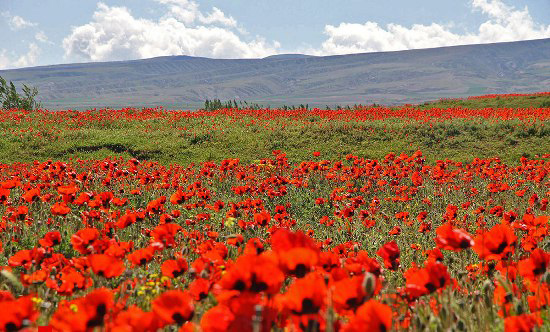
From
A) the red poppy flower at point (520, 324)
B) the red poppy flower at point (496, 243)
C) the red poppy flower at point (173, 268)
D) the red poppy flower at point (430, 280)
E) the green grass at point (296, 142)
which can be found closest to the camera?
the red poppy flower at point (520, 324)

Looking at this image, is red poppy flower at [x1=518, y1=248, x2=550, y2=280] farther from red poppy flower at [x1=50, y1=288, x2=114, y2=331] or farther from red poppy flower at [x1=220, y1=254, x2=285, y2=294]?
red poppy flower at [x1=50, y1=288, x2=114, y2=331]

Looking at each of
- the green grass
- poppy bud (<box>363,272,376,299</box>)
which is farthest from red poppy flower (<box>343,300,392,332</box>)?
the green grass

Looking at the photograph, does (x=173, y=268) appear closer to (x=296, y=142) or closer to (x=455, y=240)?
(x=455, y=240)

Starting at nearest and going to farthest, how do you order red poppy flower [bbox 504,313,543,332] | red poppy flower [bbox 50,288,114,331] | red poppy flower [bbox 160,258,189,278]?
red poppy flower [bbox 50,288,114,331], red poppy flower [bbox 504,313,543,332], red poppy flower [bbox 160,258,189,278]

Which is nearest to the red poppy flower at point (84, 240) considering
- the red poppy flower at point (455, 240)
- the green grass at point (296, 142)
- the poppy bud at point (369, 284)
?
the poppy bud at point (369, 284)

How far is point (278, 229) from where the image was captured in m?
Result: 2.62

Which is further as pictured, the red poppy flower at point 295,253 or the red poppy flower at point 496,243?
the red poppy flower at point 496,243

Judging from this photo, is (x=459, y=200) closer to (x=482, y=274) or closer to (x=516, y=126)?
(x=482, y=274)

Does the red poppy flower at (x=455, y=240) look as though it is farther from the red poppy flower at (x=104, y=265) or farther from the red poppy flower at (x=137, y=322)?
the red poppy flower at (x=104, y=265)

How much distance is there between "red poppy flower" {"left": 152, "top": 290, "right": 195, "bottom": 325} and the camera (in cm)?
166

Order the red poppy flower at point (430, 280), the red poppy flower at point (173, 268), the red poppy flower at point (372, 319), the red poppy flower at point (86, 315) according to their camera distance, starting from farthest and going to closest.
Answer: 1. the red poppy flower at point (173, 268)
2. the red poppy flower at point (430, 280)
3. the red poppy flower at point (86, 315)
4. the red poppy flower at point (372, 319)

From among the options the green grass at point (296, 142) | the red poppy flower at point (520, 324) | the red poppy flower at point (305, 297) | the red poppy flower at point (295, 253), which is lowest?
the green grass at point (296, 142)

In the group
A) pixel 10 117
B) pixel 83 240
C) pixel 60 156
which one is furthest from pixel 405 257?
pixel 10 117

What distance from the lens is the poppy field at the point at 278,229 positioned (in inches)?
64.9
